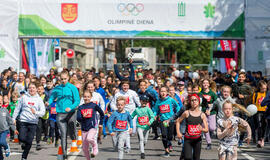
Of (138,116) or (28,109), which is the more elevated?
(28,109)

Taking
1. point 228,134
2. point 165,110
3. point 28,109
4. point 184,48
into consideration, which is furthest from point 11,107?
point 184,48

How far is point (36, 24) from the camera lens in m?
24.3

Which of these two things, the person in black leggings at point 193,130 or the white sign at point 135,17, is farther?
the white sign at point 135,17

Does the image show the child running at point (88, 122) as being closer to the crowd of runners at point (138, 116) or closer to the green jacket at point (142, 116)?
the crowd of runners at point (138, 116)

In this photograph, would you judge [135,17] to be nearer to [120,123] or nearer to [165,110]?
[165,110]

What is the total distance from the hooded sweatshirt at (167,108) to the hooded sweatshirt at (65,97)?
6.97 ft

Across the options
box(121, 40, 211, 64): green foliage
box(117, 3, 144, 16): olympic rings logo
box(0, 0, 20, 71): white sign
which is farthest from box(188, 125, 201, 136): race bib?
box(121, 40, 211, 64): green foliage

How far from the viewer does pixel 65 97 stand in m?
11.6

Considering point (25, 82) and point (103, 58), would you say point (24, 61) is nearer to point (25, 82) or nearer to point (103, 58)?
point (25, 82)

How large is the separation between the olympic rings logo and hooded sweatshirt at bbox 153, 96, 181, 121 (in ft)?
37.0

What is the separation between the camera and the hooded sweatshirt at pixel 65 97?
38.0 feet

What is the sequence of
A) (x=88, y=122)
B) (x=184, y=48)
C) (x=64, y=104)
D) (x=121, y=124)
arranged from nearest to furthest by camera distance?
1. (x=88, y=122)
2. (x=121, y=124)
3. (x=64, y=104)
4. (x=184, y=48)

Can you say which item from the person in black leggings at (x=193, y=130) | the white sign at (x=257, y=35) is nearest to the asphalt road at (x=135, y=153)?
the person in black leggings at (x=193, y=130)

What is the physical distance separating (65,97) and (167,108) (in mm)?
2555
